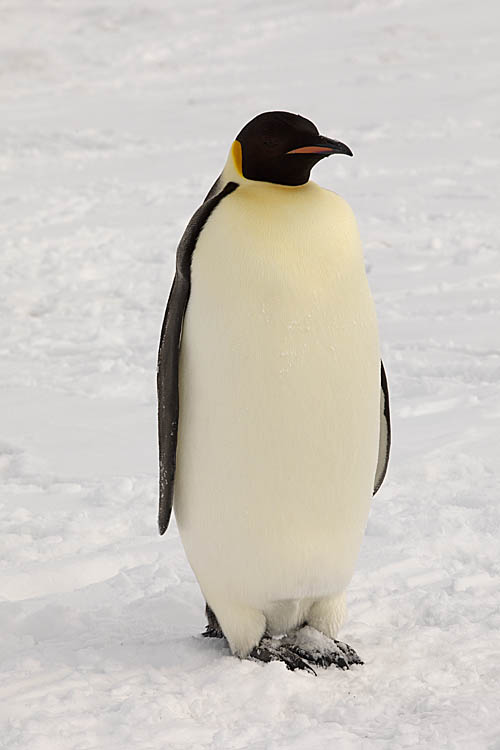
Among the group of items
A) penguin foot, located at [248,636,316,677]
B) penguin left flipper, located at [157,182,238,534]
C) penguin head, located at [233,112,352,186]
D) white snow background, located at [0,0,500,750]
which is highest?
penguin head, located at [233,112,352,186]

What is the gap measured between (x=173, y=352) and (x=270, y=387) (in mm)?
243

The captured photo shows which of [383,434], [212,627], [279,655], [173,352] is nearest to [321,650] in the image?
[279,655]

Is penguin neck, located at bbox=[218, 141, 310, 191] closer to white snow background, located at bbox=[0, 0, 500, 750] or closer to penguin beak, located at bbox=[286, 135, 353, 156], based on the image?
penguin beak, located at bbox=[286, 135, 353, 156]

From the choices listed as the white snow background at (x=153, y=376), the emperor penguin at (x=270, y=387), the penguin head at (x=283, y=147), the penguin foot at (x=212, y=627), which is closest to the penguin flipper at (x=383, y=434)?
the emperor penguin at (x=270, y=387)

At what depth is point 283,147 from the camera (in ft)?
8.17

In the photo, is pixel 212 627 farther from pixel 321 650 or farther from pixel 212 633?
pixel 321 650

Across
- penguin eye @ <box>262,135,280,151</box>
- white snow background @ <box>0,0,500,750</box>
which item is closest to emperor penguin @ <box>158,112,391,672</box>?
penguin eye @ <box>262,135,280,151</box>

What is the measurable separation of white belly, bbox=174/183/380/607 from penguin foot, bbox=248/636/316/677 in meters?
0.11

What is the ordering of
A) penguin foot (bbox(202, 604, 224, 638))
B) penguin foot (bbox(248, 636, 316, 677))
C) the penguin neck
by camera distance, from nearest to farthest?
the penguin neck → penguin foot (bbox(248, 636, 316, 677)) → penguin foot (bbox(202, 604, 224, 638))

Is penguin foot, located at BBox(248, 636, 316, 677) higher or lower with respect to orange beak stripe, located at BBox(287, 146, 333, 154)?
lower

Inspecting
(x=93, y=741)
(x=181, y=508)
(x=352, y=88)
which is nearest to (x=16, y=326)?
(x=181, y=508)

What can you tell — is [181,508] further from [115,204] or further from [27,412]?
[115,204]

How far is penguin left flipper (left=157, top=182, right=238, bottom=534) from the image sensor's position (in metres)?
2.57

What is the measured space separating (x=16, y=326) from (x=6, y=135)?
4.64 metres
